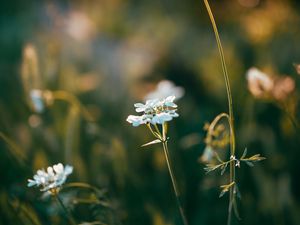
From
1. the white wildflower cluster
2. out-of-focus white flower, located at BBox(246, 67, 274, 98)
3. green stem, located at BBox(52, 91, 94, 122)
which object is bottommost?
the white wildflower cluster

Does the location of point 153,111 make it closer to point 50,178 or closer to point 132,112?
point 50,178

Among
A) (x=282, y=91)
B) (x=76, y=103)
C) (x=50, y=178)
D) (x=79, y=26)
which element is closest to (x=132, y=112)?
(x=76, y=103)

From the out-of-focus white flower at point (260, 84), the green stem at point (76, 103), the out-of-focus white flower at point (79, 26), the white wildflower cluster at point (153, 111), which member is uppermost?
the out-of-focus white flower at point (79, 26)

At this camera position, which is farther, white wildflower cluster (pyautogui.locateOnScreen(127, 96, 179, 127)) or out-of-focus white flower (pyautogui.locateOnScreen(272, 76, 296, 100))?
out-of-focus white flower (pyautogui.locateOnScreen(272, 76, 296, 100))

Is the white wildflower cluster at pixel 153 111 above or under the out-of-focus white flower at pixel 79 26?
under

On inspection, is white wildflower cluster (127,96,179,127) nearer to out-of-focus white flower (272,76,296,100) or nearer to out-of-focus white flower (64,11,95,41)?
out-of-focus white flower (272,76,296,100)

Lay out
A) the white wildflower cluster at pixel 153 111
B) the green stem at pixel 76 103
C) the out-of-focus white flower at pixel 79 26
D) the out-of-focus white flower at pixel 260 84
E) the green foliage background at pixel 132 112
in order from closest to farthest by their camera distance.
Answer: the white wildflower cluster at pixel 153 111 → the out-of-focus white flower at pixel 260 84 → the green foliage background at pixel 132 112 → the green stem at pixel 76 103 → the out-of-focus white flower at pixel 79 26

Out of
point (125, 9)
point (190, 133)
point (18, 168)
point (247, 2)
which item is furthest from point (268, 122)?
point (125, 9)

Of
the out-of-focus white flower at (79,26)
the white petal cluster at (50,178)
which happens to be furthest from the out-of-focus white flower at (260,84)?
the out-of-focus white flower at (79,26)

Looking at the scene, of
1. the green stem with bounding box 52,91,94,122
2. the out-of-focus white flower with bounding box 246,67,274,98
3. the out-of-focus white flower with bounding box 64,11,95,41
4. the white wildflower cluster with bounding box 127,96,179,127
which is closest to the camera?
the white wildflower cluster with bounding box 127,96,179,127

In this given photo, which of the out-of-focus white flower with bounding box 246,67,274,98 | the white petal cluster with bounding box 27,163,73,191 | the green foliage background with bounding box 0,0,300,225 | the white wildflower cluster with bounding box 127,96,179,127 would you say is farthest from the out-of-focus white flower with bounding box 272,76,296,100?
the white petal cluster with bounding box 27,163,73,191

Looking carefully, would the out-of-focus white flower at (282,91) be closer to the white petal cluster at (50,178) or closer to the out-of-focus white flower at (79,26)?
the white petal cluster at (50,178)
